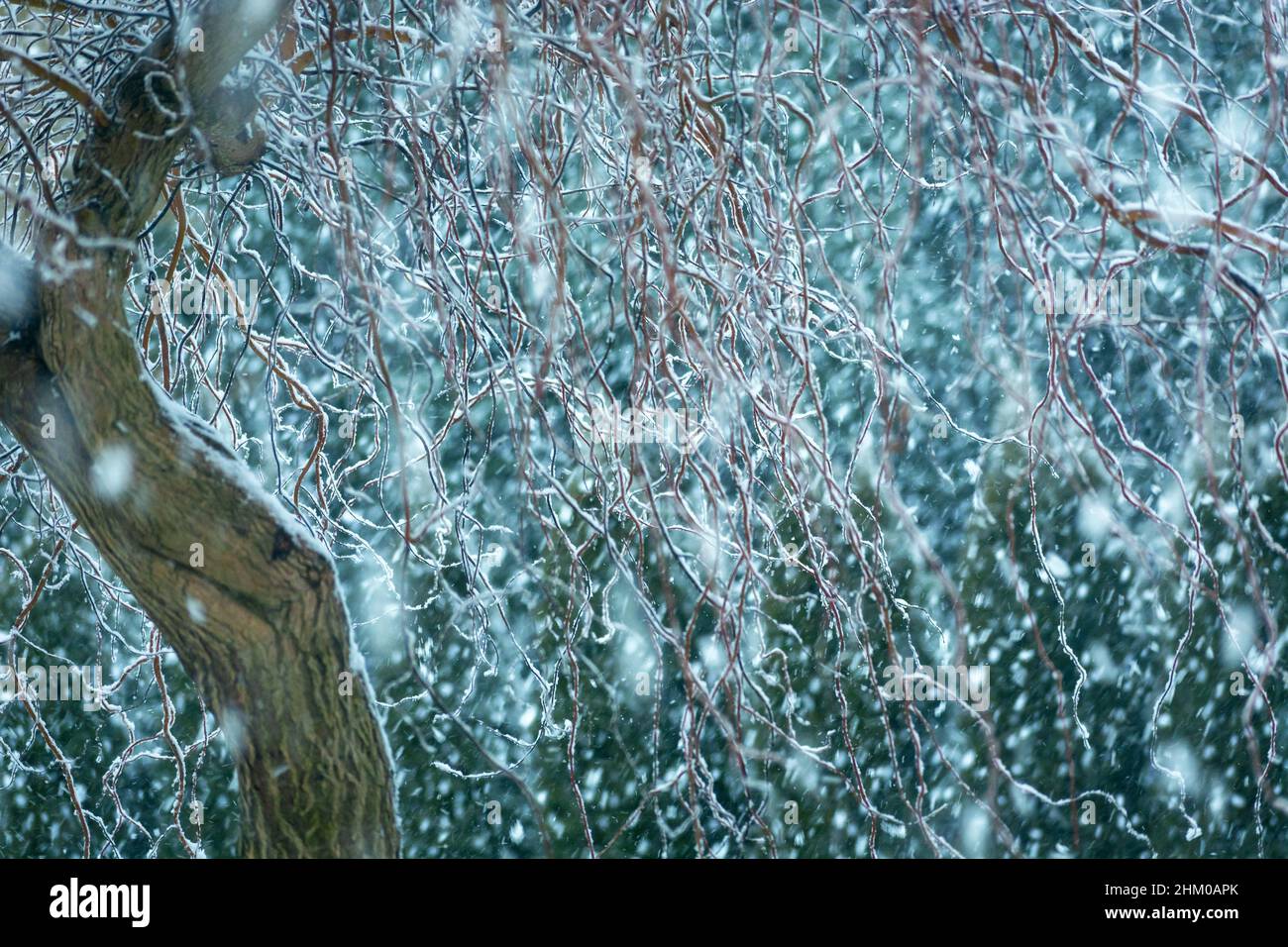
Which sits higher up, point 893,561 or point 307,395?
point 893,561

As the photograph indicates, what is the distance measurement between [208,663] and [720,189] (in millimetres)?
639

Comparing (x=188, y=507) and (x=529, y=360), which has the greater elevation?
(x=529, y=360)

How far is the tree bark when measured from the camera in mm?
1023

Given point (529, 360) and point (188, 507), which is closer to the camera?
point (188, 507)

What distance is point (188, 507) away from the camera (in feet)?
3.38

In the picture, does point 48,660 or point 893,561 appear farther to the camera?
point 893,561

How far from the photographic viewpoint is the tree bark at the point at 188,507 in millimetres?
1023

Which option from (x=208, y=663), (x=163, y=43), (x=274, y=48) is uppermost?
(x=274, y=48)

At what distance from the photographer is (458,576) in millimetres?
3939
